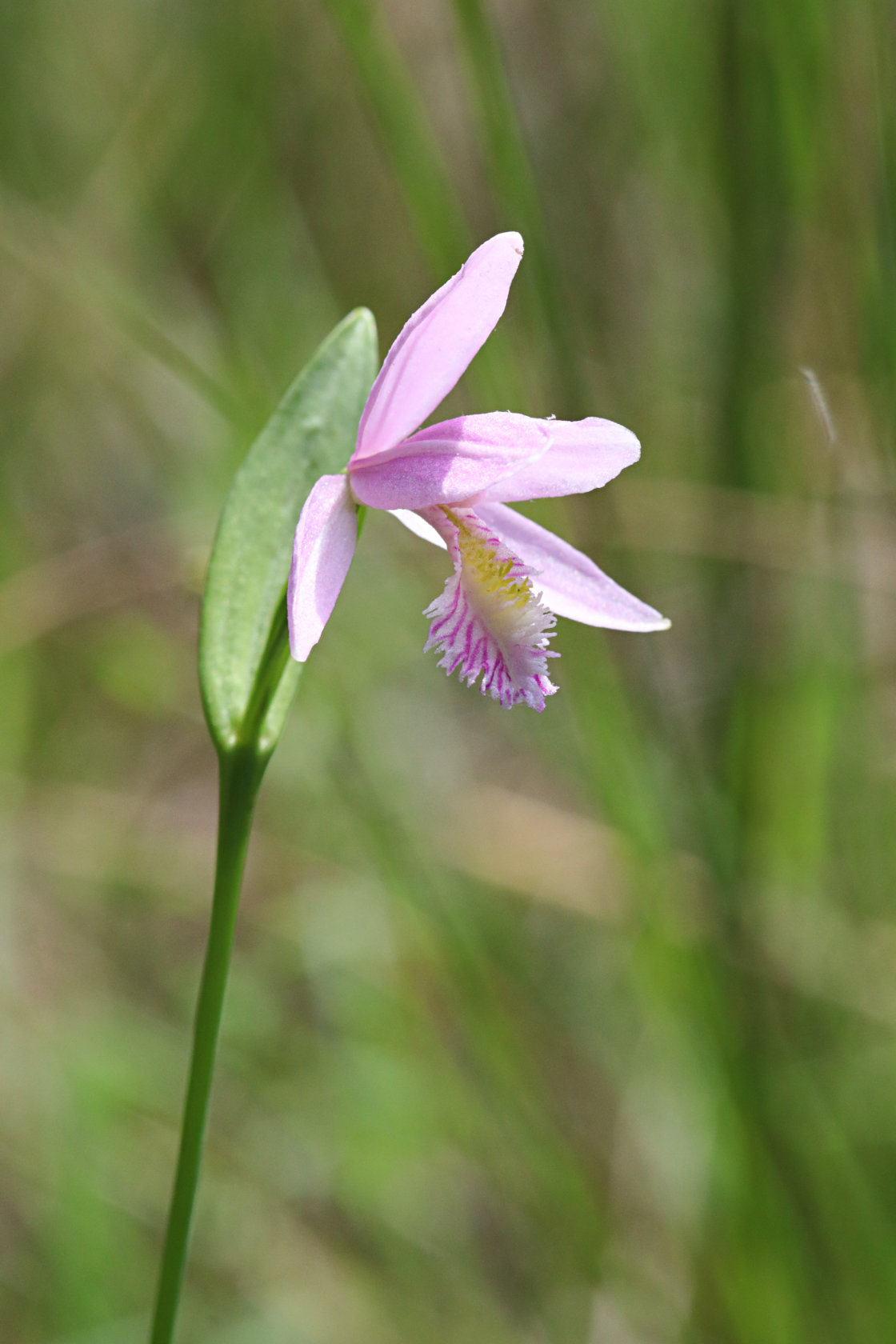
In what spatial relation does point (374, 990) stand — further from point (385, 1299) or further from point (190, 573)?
point (190, 573)

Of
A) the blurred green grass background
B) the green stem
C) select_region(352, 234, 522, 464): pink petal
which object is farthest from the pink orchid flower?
the blurred green grass background

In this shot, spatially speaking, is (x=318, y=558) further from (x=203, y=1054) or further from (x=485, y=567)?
(x=203, y=1054)

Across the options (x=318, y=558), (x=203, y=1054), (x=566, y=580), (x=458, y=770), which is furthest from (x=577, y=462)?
(x=458, y=770)

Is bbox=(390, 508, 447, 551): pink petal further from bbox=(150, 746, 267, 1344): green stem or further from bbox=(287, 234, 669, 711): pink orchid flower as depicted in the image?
bbox=(150, 746, 267, 1344): green stem

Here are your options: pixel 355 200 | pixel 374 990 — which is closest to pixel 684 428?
pixel 355 200

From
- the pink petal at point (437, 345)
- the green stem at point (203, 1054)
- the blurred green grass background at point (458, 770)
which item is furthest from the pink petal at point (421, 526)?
the blurred green grass background at point (458, 770)

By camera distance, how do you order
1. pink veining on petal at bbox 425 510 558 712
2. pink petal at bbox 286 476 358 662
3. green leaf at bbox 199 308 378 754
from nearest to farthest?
pink petal at bbox 286 476 358 662
green leaf at bbox 199 308 378 754
pink veining on petal at bbox 425 510 558 712
